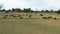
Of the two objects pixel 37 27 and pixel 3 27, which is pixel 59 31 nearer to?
pixel 37 27

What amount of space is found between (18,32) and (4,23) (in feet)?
14.2

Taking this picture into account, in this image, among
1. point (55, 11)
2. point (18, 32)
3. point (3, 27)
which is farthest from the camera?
point (55, 11)

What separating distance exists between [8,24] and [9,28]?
85.2 inches

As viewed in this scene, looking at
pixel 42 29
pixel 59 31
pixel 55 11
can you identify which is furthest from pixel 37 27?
pixel 55 11

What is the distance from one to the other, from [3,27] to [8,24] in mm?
1816

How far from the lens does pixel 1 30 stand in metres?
24.4

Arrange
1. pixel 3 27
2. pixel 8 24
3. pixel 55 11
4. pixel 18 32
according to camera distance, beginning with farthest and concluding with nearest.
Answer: pixel 55 11, pixel 8 24, pixel 3 27, pixel 18 32

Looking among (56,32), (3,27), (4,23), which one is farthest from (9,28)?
(56,32)

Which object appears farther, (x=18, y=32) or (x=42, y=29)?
(x=42, y=29)

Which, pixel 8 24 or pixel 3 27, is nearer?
pixel 3 27

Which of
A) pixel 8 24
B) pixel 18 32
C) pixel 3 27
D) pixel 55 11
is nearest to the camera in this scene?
pixel 18 32

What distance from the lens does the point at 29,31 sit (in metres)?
25.0

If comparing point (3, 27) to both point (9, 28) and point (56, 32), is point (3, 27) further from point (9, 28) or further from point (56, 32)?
point (56, 32)

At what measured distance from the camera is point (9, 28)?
25.6 metres
